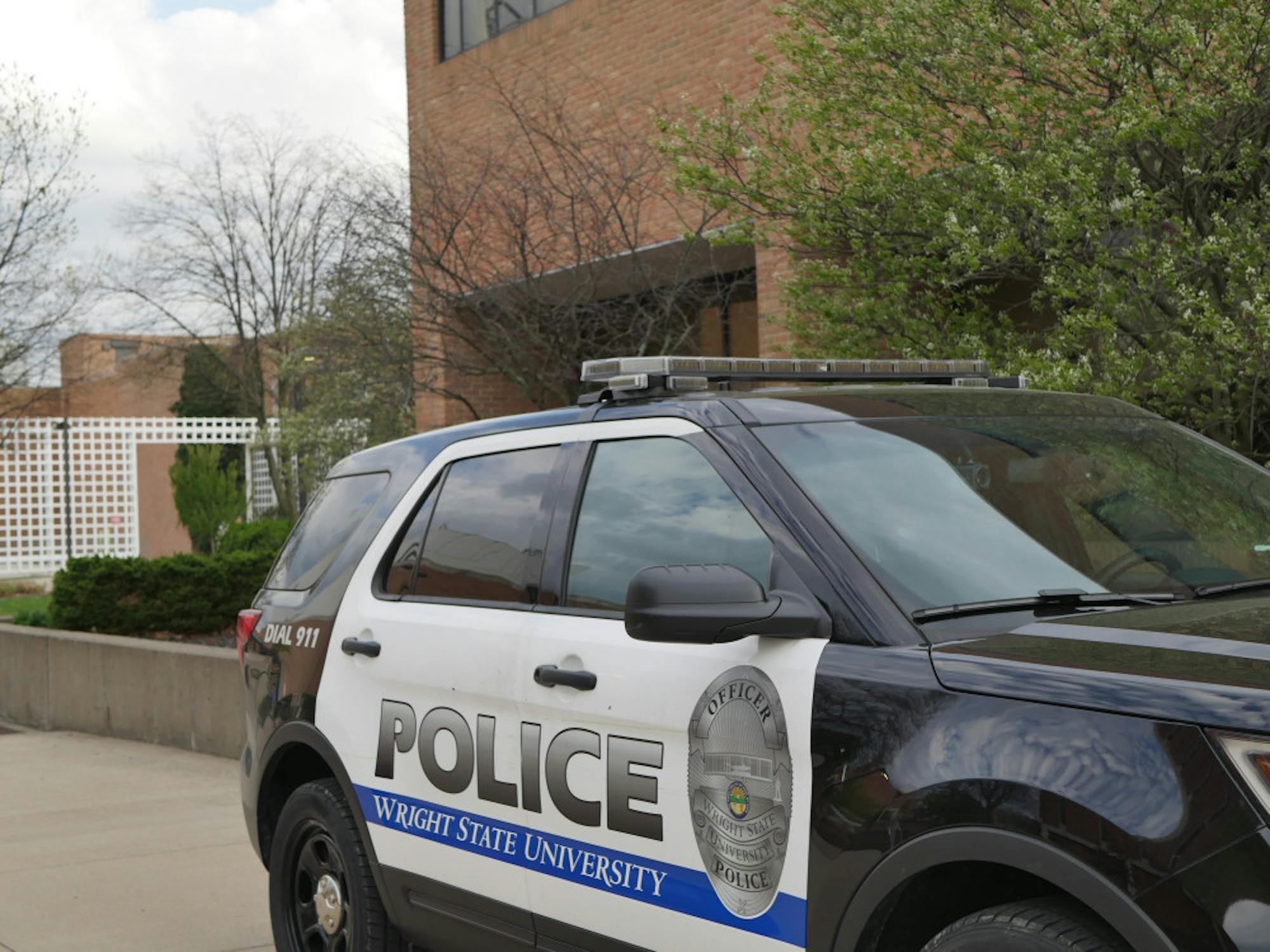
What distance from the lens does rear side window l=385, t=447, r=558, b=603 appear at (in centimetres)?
425

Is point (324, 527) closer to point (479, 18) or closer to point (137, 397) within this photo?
point (479, 18)

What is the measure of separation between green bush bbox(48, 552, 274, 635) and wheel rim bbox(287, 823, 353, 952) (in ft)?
29.5

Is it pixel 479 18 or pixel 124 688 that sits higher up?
pixel 479 18

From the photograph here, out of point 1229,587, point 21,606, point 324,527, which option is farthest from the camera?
point 21,606

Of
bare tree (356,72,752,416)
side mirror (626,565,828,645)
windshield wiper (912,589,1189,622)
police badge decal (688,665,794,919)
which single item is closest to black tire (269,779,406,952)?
police badge decal (688,665,794,919)

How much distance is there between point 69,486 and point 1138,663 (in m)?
29.5

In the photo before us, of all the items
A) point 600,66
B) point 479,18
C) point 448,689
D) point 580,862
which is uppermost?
point 479,18

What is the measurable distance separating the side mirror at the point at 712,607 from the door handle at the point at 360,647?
1.59 metres

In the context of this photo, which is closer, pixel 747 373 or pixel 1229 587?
pixel 1229 587

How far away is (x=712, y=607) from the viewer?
10.5 feet

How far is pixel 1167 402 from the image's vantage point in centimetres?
798

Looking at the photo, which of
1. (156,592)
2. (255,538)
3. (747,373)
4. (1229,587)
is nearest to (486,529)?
(747,373)

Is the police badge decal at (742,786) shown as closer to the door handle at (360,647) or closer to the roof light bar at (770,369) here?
the roof light bar at (770,369)

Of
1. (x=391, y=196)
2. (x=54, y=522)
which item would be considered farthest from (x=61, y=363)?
(x=391, y=196)
